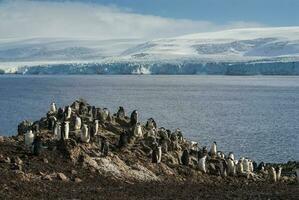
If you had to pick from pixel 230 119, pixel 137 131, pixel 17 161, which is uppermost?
pixel 137 131

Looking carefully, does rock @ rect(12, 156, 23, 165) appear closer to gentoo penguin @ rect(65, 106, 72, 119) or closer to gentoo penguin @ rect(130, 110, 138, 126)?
gentoo penguin @ rect(65, 106, 72, 119)

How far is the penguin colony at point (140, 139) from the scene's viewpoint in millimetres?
24547

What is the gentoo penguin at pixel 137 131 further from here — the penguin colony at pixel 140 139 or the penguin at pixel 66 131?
the penguin at pixel 66 131

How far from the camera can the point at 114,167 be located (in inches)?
919

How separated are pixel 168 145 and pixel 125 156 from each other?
2713mm

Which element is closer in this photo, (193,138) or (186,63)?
(193,138)

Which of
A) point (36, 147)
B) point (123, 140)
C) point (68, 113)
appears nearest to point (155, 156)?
point (123, 140)

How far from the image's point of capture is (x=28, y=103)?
79562 millimetres

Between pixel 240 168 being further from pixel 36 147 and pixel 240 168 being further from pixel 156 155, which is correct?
pixel 36 147

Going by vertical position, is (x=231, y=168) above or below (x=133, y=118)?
below

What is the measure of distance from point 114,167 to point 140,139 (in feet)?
11.2

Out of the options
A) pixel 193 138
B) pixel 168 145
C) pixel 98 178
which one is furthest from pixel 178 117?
pixel 98 178

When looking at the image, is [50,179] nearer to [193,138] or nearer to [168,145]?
[168,145]

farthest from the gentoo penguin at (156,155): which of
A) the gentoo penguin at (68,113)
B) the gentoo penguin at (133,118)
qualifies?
the gentoo penguin at (68,113)
